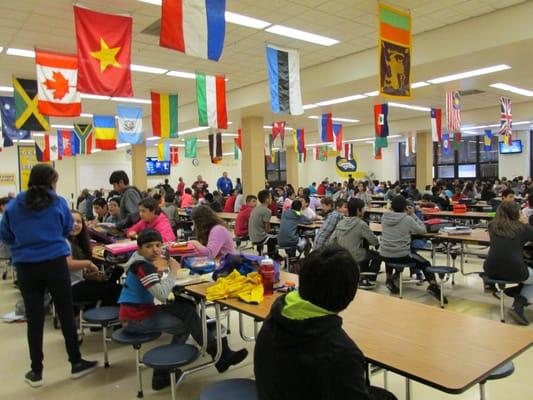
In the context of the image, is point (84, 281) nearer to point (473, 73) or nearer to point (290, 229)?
point (290, 229)

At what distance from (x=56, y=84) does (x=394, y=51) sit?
4.98m

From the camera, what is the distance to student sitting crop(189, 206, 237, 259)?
13.4 feet

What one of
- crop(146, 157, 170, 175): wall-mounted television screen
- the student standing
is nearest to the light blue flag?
the student standing

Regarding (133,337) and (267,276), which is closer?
(267,276)

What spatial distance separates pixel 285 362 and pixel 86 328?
391 centimetres

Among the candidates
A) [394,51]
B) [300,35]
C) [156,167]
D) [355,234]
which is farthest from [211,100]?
[156,167]

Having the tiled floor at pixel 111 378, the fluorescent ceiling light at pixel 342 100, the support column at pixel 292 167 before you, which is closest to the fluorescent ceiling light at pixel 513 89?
the fluorescent ceiling light at pixel 342 100

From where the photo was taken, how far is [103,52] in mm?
5262

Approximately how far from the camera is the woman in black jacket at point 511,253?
14.2 ft

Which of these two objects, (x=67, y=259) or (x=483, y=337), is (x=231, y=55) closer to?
(x=67, y=259)

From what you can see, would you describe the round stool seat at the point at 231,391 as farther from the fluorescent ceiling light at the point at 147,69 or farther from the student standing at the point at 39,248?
the fluorescent ceiling light at the point at 147,69

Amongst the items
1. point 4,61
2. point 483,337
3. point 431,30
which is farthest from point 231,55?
point 483,337

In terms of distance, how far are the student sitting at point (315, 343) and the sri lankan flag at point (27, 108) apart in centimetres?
789

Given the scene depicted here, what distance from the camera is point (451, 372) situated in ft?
5.67
